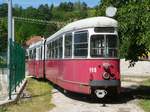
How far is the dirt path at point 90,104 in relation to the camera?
1680 cm

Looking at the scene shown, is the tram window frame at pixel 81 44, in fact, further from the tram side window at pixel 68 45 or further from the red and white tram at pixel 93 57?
the tram side window at pixel 68 45

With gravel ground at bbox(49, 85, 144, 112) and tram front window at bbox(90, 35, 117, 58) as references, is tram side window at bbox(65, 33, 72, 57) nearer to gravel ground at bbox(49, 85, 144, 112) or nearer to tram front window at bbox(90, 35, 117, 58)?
tram front window at bbox(90, 35, 117, 58)

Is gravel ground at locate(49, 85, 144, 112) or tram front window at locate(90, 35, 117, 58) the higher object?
tram front window at locate(90, 35, 117, 58)

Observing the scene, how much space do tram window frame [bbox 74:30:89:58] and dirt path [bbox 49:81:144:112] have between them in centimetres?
179

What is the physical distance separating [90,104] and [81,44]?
2.27 meters

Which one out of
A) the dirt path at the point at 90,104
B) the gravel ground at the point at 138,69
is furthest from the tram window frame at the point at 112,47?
the gravel ground at the point at 138,69

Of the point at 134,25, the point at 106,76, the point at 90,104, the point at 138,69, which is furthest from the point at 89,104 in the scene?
the point at 138,69

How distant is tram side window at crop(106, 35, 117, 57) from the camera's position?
18.6m

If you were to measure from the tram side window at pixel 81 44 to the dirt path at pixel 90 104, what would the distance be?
182 cm

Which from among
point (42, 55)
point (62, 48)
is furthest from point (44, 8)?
point (62, 48)

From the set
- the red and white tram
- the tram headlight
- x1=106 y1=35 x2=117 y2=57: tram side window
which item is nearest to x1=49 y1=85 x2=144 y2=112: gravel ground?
the red and white tram

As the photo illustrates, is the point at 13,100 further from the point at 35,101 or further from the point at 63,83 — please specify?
the point at 63,83

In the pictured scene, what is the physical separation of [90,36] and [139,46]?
10.3 ft

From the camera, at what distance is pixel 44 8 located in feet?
341
